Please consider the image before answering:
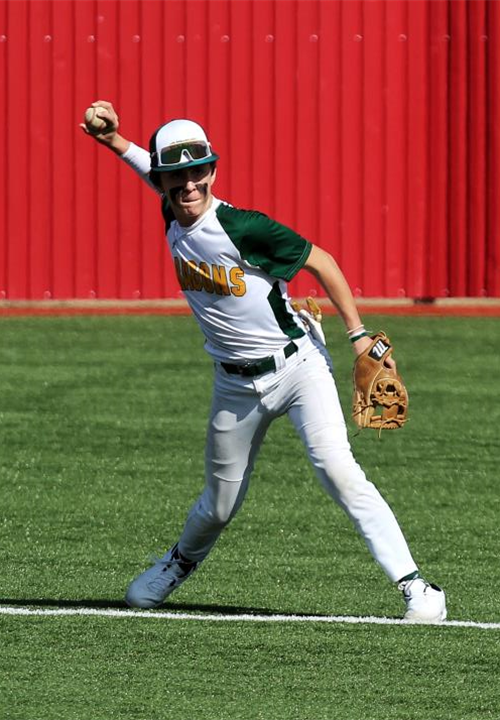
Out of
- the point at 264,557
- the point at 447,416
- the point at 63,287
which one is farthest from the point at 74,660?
the point at 63,287

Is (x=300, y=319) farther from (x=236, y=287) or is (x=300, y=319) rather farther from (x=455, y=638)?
(x=455, y=638)

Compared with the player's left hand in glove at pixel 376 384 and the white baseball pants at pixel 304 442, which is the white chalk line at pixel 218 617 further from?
the player's left hand in glove at pixel 376 384

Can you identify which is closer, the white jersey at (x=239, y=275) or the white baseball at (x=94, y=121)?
the white jersey at (x=239, y=275)

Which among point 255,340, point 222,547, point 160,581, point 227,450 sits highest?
point 255,340

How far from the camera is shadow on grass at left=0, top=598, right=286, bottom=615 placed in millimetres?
6945

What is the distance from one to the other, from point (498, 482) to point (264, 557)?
2237 millimetres

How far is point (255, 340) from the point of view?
6.54m

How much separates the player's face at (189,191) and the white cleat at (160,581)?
1366 mm

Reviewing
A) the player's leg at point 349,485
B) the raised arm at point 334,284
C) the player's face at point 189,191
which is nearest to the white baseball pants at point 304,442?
the player's leg at point 349,485

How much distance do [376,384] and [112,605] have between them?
142 centimetres

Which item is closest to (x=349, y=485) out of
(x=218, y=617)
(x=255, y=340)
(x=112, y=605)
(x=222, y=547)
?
(x=255, y=340)

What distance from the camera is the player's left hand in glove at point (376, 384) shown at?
6.50 metres

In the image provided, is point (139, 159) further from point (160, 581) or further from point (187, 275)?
point (160, 581)

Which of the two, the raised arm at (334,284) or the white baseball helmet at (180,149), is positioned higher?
the white baseball helmet at (180,149)
